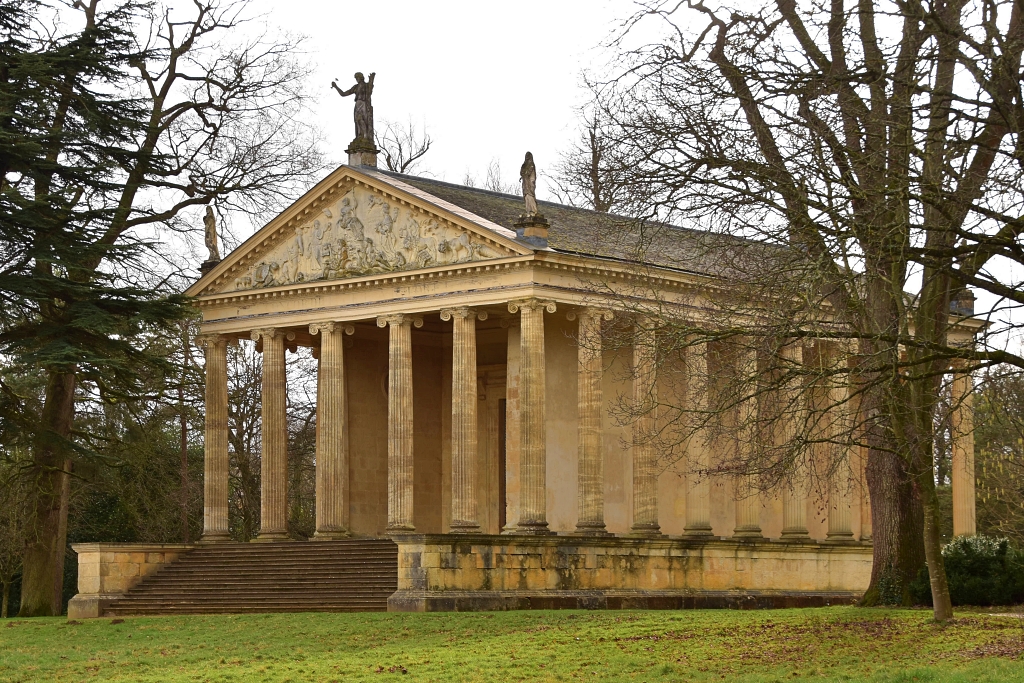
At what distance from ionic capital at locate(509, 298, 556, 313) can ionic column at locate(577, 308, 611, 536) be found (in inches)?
40.3

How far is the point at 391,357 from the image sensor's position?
131ft

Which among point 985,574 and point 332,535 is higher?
point 332,535

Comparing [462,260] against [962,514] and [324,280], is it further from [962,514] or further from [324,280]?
[962,514]

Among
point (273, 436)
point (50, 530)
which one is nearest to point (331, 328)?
point (273, 436)

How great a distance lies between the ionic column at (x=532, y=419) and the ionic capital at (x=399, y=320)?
343 centimetres

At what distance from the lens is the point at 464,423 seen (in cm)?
3856

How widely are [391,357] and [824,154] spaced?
19.1 m

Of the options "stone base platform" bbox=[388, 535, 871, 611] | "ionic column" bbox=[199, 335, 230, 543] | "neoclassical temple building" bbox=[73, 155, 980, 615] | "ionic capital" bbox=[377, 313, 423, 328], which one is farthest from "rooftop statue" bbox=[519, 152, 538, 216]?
"ionic column" bbox=[199, 335, 230, 543]

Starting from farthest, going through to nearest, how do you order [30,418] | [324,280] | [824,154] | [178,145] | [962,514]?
1. [962,514]
2. [178,145]
3. [324,280]
4. [30,418]
5. [824,154]

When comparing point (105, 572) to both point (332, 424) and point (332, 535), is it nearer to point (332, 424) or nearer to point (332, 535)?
point (332, 535)

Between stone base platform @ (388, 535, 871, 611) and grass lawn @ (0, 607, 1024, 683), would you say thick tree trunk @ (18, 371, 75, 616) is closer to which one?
grass lawn @ (0, 607, 1024, 683)

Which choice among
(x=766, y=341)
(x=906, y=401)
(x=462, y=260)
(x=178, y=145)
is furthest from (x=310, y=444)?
(x=766, y=341)

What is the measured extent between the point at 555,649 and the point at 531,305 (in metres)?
14.1

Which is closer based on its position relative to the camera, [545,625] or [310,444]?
[545,625]
